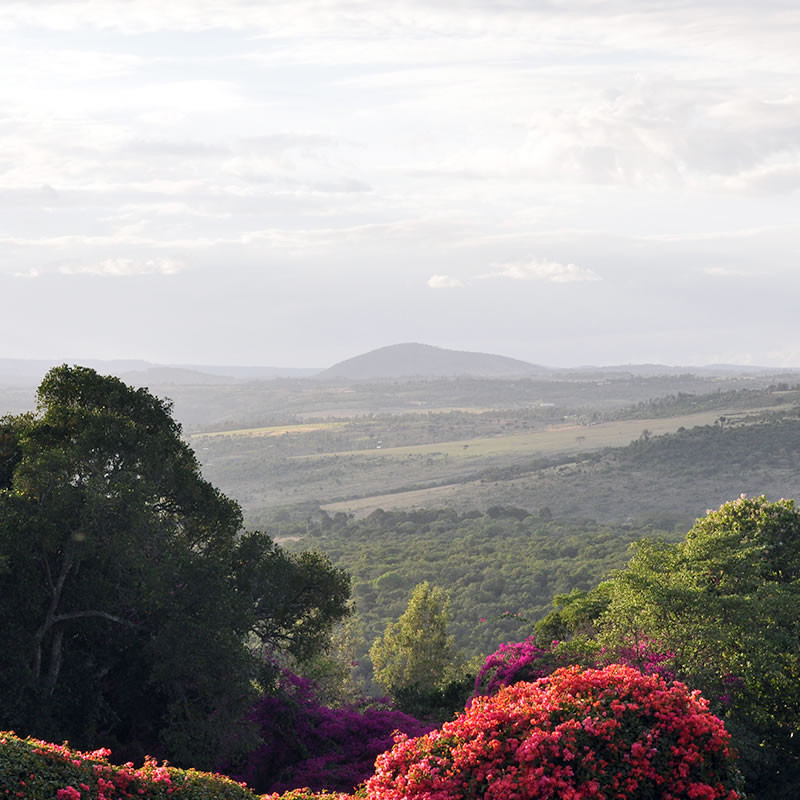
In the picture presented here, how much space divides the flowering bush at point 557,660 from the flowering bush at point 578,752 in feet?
25.1

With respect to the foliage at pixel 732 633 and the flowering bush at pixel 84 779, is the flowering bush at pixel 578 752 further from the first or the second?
the foliage at pixel 732 633

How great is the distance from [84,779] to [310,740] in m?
11.4

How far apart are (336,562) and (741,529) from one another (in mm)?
52928

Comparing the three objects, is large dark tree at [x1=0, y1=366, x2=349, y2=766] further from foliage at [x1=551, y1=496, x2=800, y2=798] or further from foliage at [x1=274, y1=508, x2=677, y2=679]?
foliage at [x1=274, y1=508, x2=677, y2=679]

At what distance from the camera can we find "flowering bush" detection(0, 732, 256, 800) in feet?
32.0

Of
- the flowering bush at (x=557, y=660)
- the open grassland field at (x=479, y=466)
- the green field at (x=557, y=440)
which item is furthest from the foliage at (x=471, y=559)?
the green field at (x=557, y=440)

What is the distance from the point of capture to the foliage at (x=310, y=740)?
1916cm

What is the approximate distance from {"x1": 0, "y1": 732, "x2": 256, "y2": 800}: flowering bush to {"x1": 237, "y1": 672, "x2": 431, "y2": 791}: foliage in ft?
25.2

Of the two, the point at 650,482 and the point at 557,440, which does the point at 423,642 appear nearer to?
Answer: the point at 650,482

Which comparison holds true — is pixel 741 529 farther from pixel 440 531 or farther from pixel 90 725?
pixel 440 531

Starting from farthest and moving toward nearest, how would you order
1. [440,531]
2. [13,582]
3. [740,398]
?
[740,398], [440,531], [13,582]

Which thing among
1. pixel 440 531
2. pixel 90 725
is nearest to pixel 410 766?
pixel 90 725

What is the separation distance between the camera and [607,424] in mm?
166000

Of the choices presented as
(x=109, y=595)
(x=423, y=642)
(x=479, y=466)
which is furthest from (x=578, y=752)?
(x=479, y=466)
